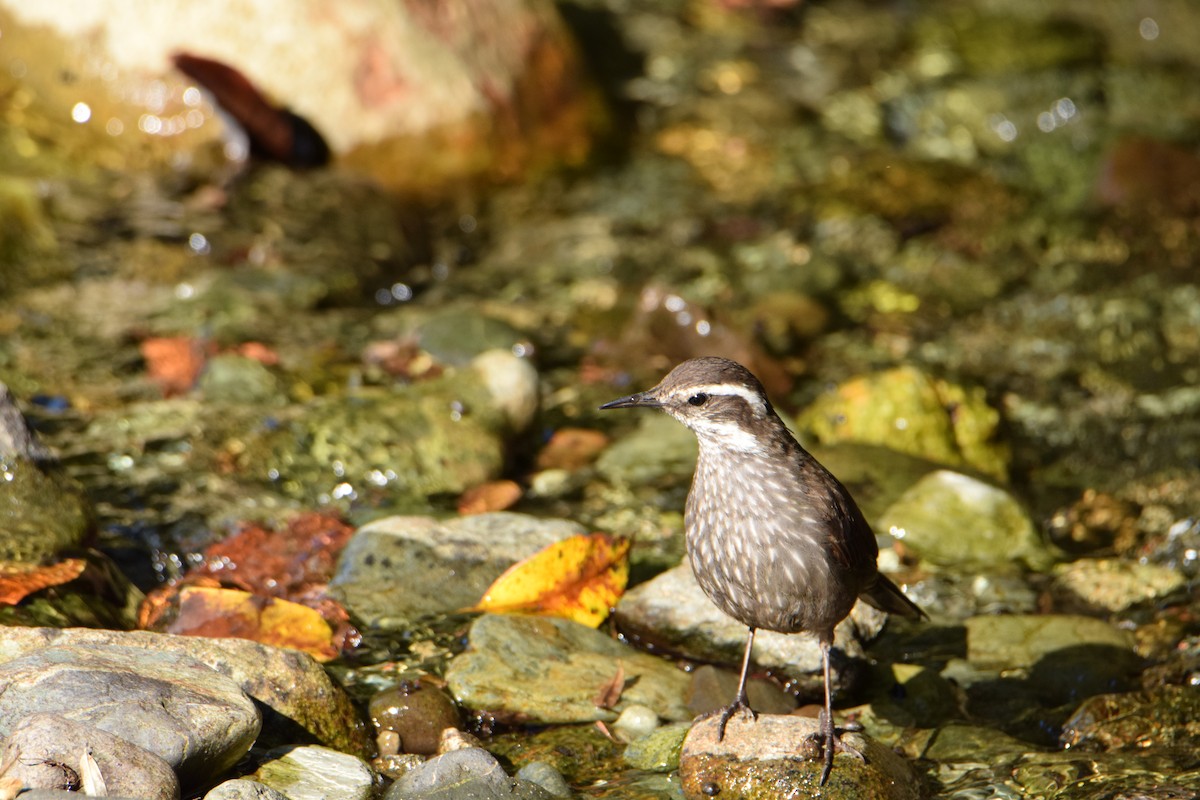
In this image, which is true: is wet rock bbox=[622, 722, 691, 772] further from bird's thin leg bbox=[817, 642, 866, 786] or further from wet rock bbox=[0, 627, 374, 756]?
wet rock bbox=[0, 627, 374, 756]

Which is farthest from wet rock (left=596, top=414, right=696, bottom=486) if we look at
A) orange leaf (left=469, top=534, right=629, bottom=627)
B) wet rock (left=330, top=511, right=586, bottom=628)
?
orange leaf (left=469, top=534, right=629, bottom=627)

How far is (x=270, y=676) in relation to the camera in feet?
17.2

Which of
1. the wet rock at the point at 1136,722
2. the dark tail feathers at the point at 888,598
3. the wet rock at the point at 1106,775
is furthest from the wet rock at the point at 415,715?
the wet rock at the point at 1136,722

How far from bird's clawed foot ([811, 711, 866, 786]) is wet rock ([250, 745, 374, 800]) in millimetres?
1678

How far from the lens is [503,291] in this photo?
9.99m

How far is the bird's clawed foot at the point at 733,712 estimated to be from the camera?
523 centimetres

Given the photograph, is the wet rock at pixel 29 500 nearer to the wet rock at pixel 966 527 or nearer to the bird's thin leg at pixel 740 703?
the bird's thin leg at pixel 740 703

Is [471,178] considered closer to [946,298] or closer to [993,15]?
[946,298]

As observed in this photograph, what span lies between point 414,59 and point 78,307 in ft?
10.8

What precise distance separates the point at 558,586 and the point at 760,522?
1.34 metres

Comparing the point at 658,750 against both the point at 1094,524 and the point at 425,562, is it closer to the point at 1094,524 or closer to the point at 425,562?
the point at 425,562

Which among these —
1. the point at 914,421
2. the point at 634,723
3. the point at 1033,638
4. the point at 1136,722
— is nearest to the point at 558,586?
the point at 634,723

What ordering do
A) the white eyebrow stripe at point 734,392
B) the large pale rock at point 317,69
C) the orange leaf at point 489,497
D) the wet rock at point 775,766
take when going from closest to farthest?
1. the wet rock at point 775,766
2. the white eyebrow stripe at point 734,392
3. the orange leaf at point 489,497
4. the large pale rock at point 317,69

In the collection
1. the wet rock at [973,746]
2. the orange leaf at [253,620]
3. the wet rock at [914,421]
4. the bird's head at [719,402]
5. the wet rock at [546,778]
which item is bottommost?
the orange leaf at [253,620]
